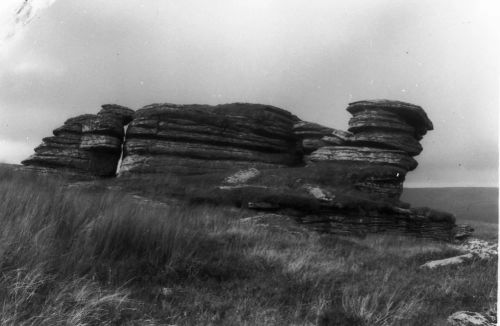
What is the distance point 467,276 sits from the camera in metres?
7.67

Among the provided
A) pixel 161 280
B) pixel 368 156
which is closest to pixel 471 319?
pixel 161 280

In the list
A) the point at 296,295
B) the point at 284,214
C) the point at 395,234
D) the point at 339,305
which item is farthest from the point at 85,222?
the point at 395,234

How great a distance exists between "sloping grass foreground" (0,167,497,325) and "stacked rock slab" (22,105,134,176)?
2929cm

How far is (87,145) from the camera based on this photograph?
34844 millimetres

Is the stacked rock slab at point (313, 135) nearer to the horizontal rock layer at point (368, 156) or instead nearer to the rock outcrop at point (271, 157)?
the rock outcrop at point (271, 157)

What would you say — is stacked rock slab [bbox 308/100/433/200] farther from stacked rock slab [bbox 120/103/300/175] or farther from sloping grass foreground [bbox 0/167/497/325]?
sloping grass foreground [bbox 0/167/497/325]

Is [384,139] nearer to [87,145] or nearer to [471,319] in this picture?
[471,319]

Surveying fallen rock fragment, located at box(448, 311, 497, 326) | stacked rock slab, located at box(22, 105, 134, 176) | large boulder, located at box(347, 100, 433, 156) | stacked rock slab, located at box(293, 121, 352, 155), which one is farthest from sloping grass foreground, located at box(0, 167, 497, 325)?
stacked rock slab, located at box(22, 105, 134, 176)

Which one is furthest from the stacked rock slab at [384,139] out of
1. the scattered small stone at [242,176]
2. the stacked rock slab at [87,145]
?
the stacked rock slab at [87,145]

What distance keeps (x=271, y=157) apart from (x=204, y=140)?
683 cm

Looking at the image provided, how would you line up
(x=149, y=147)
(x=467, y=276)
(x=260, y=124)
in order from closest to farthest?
(x=467, y=276) < (x=149, y=147) < (x=260, y=124)

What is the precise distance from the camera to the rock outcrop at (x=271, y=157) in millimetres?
21375

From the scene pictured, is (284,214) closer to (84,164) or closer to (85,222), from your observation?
(85,222)

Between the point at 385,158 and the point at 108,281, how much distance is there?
27.4 m
